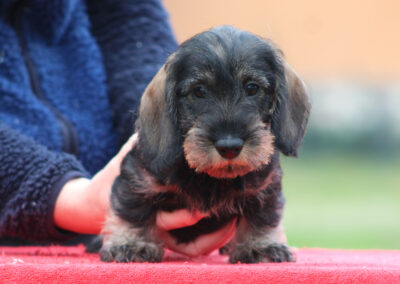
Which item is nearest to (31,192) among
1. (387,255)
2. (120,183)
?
(120,183)

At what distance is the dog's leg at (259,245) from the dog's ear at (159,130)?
2.04ft

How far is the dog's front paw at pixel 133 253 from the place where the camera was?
313 cm

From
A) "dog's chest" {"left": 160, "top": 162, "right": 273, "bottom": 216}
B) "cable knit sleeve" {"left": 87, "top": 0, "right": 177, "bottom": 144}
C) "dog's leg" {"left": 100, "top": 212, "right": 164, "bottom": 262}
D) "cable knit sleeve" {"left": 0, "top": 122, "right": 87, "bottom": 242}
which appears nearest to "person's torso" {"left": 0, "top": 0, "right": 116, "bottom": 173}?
"cable knit sleeve" {"left": 87, "top": 0, "right": 177, "bottom": 144}

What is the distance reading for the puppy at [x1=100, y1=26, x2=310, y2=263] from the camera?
2.80m

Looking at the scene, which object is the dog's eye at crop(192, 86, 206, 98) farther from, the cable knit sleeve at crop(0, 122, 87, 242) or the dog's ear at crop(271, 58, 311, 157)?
the cable knit sleeve at crop(0, 122, 87, 242)

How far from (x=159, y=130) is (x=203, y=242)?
26.7 inches

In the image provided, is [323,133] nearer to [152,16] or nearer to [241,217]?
[152,16]

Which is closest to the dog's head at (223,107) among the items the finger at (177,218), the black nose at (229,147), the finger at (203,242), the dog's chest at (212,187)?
the black nose at (229,147)

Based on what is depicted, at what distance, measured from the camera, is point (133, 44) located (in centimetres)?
451

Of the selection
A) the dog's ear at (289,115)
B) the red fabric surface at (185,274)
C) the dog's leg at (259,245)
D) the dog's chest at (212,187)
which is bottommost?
the dog's leg at (259,245)

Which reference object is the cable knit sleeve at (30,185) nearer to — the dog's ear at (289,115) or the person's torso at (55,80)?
the person's torso at (55,80)

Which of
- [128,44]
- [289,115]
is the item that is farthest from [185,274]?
[128,44]

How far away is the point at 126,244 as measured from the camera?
3244mm

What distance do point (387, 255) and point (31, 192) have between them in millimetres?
2027
